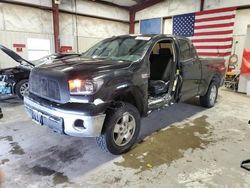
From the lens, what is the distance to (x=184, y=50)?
3887 millimetres

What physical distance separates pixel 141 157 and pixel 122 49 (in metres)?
1.71

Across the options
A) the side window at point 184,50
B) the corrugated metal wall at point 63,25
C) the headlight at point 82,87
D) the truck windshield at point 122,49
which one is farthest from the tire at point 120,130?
the corrugated metal wall at point 63,25

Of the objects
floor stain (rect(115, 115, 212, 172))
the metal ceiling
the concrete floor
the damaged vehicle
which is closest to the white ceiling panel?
the metal ceiling

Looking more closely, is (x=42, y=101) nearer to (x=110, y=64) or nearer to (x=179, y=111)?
(x=110, y=64)

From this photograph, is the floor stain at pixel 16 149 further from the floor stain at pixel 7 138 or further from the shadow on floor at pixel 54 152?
the floor stain at pixel 7 138

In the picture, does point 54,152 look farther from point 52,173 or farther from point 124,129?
point 124,129

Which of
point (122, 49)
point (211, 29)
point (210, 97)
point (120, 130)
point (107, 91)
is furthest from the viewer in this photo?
point (211, 29)

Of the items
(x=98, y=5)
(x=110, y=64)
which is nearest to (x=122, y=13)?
(x=98, y=5)

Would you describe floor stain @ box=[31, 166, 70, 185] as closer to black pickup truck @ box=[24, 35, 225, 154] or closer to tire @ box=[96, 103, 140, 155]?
black pickup truck @ box=[24, 35, 225, 154]

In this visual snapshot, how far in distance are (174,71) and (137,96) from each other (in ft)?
3.68

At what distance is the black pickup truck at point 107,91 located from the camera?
7.50 ft

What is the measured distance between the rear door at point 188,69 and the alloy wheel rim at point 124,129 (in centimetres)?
150

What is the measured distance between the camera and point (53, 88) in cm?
242

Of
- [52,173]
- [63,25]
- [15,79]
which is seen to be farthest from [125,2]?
[52,173]
